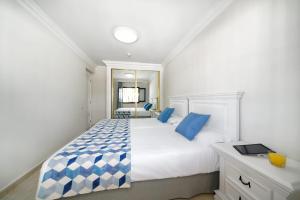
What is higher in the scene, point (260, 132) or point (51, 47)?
point (51, 47)

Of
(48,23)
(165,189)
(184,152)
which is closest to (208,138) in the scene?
(184,152)

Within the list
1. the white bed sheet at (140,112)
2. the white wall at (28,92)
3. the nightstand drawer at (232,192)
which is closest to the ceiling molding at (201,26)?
the nightstand drawer at (232,192)

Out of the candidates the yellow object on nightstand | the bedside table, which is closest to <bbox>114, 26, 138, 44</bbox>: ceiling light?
the bedside table

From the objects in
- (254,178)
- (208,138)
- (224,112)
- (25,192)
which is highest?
(224,112)

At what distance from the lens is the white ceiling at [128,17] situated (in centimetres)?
170

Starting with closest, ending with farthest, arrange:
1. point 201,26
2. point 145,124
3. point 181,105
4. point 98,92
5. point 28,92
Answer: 1. point 28,92
2. point 201,26
3. point 145,124
4. point 181,105
5. point 98,92

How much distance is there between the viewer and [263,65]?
1155mm

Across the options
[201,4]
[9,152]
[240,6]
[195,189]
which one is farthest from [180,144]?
[9,152]

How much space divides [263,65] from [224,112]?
64 centimetres

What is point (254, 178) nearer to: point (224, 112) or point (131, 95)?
point (224, 112)

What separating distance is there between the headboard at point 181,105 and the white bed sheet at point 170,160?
1.24 metres

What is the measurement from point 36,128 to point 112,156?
65.8 inches

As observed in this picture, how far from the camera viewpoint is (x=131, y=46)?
310 cm

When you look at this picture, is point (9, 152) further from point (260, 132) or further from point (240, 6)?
point (240, 6)
